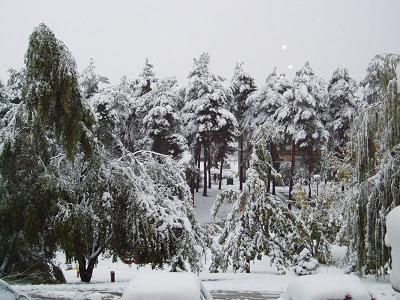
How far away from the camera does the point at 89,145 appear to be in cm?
1334

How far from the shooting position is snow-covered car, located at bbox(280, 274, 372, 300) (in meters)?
6.07

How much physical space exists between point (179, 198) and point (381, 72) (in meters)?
8.11

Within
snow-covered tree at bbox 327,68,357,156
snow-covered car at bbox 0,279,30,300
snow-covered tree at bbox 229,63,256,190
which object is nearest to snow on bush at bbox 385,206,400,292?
snow-covered car at bbox 0,279,30,300

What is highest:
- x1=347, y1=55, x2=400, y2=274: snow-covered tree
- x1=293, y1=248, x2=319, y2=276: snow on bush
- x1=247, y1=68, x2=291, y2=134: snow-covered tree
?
x1=247, y1=68, x2=291, y2=134: snow-covered tree

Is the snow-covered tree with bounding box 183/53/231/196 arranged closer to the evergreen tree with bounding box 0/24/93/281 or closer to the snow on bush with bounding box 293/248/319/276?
the snow on bush with bounding box 293/248/319/276

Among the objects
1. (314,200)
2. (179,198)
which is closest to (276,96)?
(314,200)

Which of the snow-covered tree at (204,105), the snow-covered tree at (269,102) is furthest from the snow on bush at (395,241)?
the snow-covered tree at (269,102)

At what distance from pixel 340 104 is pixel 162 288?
37478 mm

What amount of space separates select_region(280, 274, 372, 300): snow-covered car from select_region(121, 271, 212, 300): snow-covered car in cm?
158

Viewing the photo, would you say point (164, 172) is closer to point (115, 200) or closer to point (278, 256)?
point (115, 200)

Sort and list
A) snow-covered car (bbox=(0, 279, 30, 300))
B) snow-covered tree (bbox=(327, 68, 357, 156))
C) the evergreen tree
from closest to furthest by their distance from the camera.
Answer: snow-covered car (bbox=(0, 279, 30, 300)) → the evergreen tree → snow-covered tree (bbox=(327, 68, 357, 156))

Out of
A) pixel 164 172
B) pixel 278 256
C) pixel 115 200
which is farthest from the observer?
pixel 278 256

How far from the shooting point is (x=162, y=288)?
579 centimetres

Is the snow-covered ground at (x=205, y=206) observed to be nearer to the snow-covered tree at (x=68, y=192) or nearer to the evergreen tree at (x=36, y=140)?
the snow-covered tree at (x=68, y=192)
